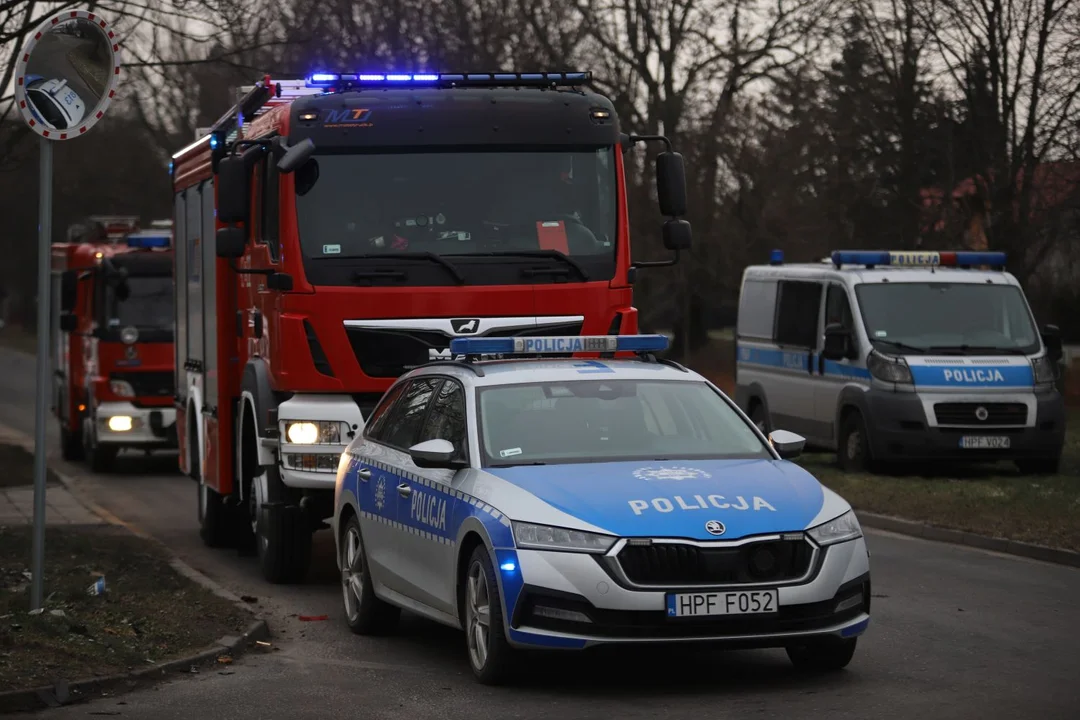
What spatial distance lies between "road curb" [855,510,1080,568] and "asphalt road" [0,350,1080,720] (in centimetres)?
138

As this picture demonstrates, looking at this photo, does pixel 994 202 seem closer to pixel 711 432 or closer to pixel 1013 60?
pixel 1013 60

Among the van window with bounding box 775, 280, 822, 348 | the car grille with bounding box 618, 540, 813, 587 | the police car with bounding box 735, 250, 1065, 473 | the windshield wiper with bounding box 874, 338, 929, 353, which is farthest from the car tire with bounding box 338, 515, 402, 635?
the van window with bounding box 775, 280, 822, 348

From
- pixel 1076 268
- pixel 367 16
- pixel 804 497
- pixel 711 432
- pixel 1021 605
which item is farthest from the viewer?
pixel 367 16

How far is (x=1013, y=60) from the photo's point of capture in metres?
26.8

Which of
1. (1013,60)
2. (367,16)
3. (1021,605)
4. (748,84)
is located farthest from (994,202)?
(1021,605)

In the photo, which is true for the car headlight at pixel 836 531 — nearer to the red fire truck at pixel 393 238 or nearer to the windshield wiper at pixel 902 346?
the red fire truck at pixel 393 238

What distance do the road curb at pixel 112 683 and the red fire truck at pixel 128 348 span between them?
14.0 metres

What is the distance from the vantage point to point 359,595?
10250 millimetres

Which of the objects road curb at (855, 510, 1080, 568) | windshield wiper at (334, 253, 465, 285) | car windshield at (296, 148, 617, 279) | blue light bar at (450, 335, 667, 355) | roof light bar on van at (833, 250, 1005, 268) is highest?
car windshield at (296, 148, 617, 279)

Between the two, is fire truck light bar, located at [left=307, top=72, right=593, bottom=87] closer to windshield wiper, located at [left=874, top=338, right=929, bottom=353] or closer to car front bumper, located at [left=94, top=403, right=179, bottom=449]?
windshield wiper, located at [left=874, top=338, right=929, bottom=353]

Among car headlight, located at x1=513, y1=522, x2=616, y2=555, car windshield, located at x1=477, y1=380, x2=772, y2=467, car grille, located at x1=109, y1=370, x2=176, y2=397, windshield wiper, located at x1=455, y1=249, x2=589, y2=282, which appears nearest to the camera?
car headlight, located at x1=513, y1=522, x2=616, y2=555

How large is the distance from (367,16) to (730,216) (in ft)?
27.3

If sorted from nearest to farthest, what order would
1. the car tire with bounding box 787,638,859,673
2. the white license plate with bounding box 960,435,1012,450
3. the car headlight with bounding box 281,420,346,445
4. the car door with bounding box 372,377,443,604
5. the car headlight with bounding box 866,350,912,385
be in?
the car tire with bounding box 787,638,859,673, the car door with bounding box 372,377,443,604, the car headlight with bounding box 281,420,346,445, the white license plate with bounding box 960,435,1012,450, the car headlight with bounding box 866,350,912,385

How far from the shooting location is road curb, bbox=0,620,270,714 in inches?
313
